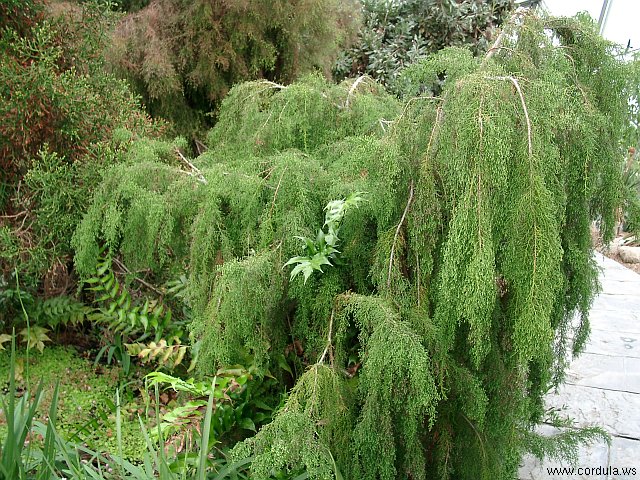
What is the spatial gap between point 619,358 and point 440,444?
260 centimetres

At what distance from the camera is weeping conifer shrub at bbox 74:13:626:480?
125cm

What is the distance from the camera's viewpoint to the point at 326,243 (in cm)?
160

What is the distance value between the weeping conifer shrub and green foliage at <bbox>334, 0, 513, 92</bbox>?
409cm

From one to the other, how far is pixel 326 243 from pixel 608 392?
2457 millimetres

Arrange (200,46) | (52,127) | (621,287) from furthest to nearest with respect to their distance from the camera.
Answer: (621,287), (200,46), (52,127)

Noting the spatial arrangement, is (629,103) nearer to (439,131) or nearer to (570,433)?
(439,131)

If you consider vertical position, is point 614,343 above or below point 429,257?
below

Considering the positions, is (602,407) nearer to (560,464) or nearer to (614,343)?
(560,464)

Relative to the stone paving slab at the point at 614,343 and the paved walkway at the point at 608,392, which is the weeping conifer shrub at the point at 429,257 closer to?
the paved walkway at the point at 608,392

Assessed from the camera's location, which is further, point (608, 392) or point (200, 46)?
point (200, 46)

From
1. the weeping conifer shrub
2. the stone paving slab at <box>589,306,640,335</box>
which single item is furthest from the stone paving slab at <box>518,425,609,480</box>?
the stone paving slab at <box>589,306,640,335</box>

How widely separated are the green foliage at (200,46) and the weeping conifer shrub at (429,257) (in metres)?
1.62

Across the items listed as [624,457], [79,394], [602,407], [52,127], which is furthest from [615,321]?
[52,127]

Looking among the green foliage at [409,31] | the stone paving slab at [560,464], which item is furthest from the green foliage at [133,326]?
the green foliage at [409,31]
